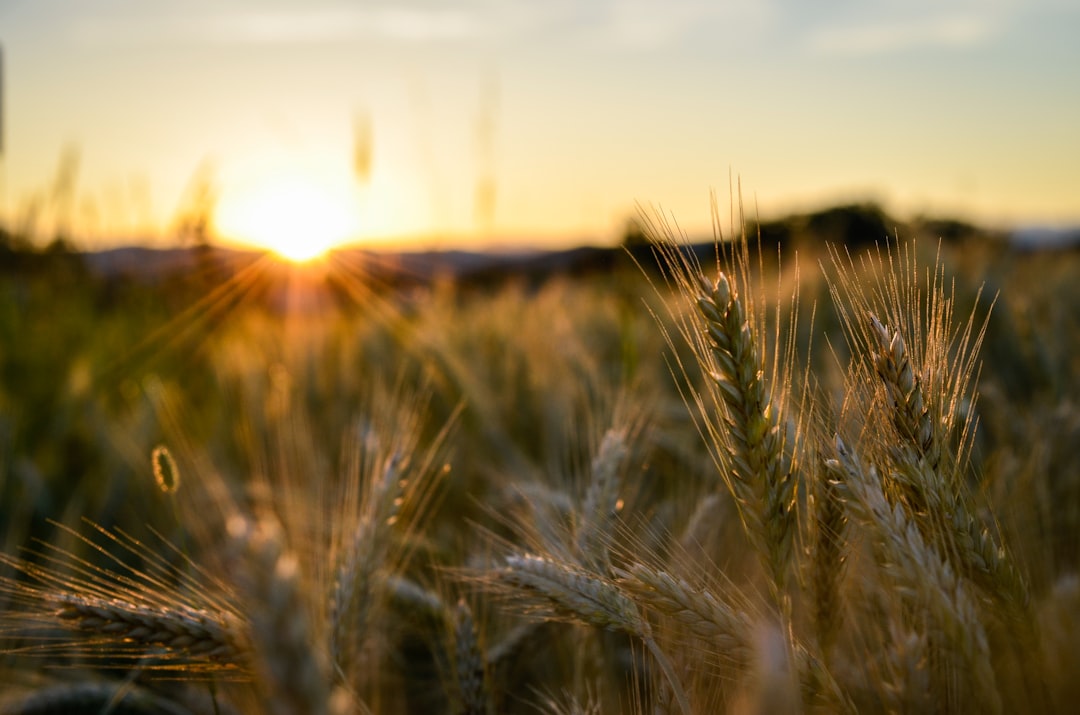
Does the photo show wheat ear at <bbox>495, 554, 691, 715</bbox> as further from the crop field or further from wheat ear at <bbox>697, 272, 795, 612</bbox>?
wheat ear at <bbox>697, 272, 795, 612</bbox>

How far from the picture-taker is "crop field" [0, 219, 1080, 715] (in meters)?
0.93

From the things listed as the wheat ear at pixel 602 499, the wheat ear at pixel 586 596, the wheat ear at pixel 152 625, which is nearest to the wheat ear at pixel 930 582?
the wheat ear at pixel 586 596

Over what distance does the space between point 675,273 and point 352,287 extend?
19.7ft

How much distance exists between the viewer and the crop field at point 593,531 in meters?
0.93

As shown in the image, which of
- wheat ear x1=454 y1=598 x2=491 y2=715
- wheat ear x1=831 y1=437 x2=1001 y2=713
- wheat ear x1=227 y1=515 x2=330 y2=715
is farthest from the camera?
wheat ear x1=454 y1=598 x2=491 y2=715

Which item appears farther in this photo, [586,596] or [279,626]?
[586,596]

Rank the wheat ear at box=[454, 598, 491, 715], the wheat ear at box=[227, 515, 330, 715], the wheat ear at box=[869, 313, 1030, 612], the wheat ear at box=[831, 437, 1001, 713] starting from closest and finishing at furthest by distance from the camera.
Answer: the wheat ear at box=[227, 515, 330, 715] < the wheat ear at box=[831, 437, 1001, 713] < the wheat ear at box=[869, 313, 1030, 612] < the wheat ear at box=[454, 598, 491, 715]

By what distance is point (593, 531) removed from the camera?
125 cm

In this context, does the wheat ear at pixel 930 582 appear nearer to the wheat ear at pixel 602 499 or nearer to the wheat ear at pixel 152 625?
the wheat ear at pixel 602 499

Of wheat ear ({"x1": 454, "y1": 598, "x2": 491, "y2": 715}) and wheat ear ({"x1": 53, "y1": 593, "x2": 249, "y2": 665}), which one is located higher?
wheat ear ({"x1": 53, "y1": 593, "x2": 249, "y2": 665})

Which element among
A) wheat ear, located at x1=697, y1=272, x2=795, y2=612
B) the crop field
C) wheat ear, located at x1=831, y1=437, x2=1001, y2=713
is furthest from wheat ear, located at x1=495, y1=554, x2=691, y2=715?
wheat ear, located at x1=831, y1=437, x2=1001, y2=713

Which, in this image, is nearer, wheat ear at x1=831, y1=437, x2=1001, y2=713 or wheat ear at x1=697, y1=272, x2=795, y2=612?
wheat ear at x1=831, y1=437, x2=1001, y2=713

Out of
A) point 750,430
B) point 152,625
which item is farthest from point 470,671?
point 750,430

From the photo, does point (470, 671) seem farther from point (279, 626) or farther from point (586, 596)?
point (279, 626)
